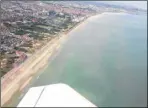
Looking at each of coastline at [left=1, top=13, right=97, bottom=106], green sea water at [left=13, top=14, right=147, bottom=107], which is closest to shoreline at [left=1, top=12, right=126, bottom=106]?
coastline at [left=1, top=13, right=97, bottom=106]

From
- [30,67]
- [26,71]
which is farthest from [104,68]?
[26,71]

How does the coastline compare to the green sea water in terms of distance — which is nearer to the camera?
the coastline

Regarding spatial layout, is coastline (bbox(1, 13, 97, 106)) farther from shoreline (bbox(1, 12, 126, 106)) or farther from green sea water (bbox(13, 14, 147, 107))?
green sea water (bbox(13, 14, 147, 107))

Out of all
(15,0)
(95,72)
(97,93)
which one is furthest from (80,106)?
(15,0)

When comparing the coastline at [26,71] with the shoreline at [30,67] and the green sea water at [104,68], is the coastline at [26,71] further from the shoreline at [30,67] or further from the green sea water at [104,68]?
the green sea water at [104,68]

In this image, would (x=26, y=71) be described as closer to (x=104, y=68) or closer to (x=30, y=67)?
(x=30, y=67)

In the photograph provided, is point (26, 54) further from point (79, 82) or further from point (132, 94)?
point (132, 94)
